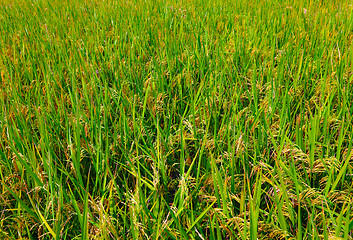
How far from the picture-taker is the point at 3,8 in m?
3.62

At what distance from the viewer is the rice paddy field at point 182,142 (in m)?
0.73

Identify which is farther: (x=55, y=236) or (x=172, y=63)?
(x=172, y=63)

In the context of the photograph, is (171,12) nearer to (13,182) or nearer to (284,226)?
(13,182)

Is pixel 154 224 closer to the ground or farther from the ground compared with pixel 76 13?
closer to the ground

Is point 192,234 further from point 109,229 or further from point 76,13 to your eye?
point 76,13

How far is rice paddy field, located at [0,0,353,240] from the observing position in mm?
733

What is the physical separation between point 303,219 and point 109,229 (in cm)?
60

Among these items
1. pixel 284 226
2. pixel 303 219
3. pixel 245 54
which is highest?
pixel 245 54

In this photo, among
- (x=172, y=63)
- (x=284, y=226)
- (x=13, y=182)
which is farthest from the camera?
(x=172, y=63)

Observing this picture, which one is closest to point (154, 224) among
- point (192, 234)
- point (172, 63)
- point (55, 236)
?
point (192, 234)

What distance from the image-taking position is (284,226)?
647 mm

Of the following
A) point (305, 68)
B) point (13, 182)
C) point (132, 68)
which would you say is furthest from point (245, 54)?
point (13, 182)

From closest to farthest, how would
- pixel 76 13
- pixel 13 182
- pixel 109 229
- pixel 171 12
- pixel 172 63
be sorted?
pixel 109 229 < pixel 13 182 < pixel 172 63 < pixel 171 12 < pixel 76 13

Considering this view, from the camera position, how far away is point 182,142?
88cm
